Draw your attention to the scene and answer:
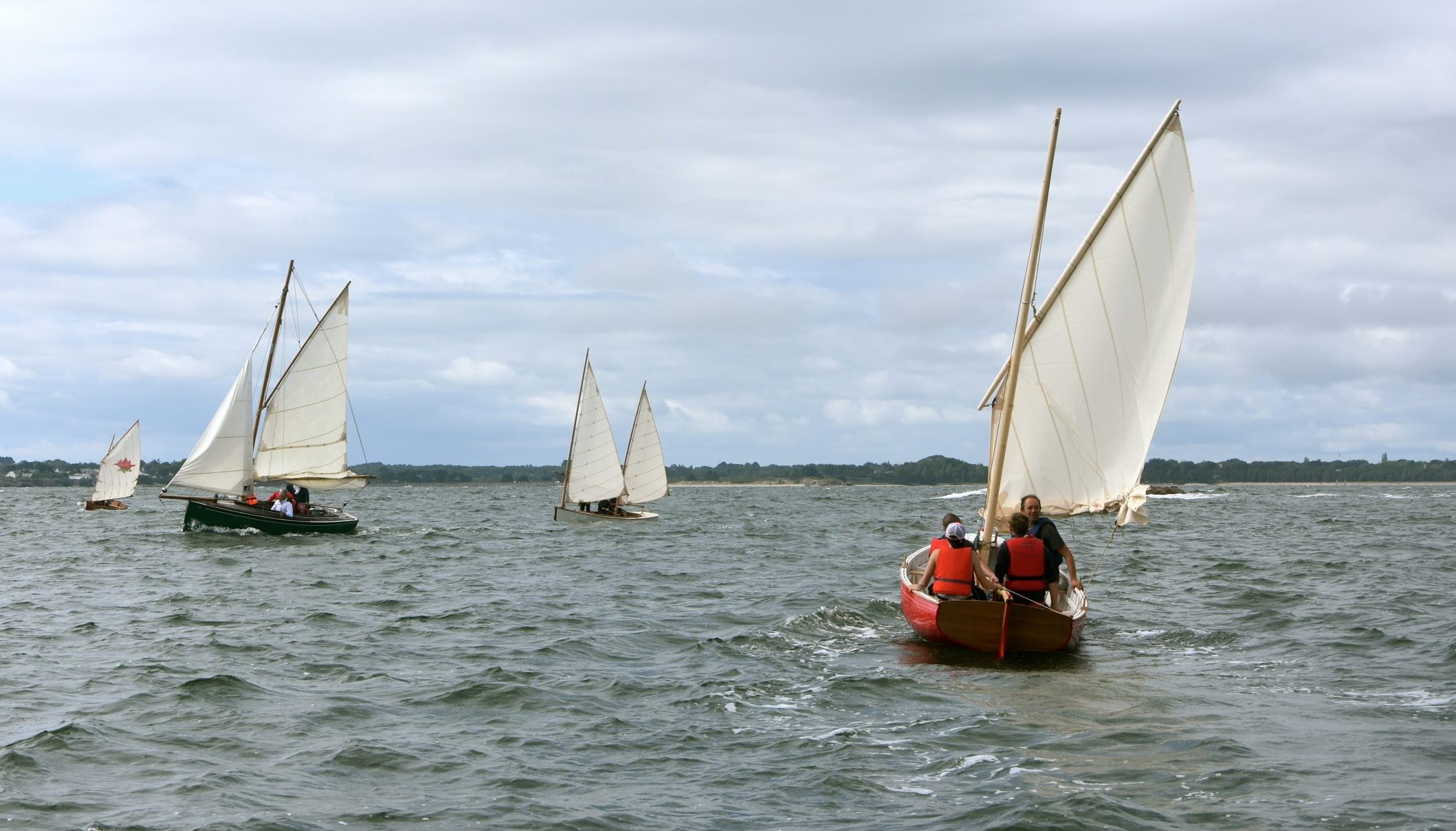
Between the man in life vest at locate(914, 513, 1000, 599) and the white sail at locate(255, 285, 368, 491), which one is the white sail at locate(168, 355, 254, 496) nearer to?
the white sail at locate(255, 285, 368, 491)

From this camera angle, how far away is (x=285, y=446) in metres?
48.7

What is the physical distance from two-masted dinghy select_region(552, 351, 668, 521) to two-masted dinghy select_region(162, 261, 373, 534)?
13.6 m

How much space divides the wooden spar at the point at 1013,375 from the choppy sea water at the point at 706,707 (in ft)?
6.75

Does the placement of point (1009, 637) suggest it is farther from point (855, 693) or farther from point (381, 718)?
point (381, 718)

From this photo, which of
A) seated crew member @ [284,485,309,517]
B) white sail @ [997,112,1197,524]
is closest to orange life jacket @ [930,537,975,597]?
white sail @ [997,112,1197,524]

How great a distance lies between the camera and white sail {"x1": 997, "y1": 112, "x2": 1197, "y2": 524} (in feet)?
58.1

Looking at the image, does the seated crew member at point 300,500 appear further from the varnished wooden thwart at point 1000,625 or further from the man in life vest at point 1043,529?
the man in life vest at point 1043,529

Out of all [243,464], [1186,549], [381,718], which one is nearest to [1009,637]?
[381,718]

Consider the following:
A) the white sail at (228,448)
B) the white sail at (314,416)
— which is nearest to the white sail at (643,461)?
the white sail at (314,416)

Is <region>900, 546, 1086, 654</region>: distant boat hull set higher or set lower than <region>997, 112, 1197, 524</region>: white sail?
lower

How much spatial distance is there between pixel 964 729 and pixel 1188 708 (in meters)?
2.79

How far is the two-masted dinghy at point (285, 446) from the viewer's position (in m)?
46.4

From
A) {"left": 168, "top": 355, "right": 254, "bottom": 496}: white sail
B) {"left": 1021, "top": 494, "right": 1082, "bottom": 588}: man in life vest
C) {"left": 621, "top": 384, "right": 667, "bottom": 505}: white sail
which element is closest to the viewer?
{"left": 1021, "top": 494, "right": 1082, "bottom": 588}: man in life vest

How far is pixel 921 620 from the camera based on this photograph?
62.1 ft
